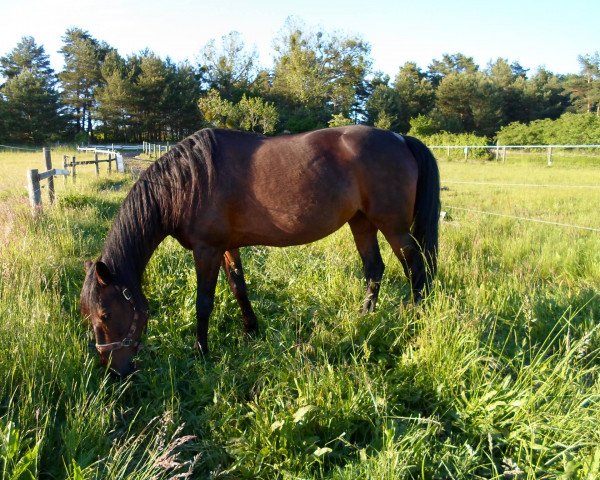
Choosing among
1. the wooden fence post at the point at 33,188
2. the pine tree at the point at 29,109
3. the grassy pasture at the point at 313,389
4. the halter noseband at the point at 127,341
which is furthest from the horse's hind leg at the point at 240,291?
the pine tree at the point at 29,109

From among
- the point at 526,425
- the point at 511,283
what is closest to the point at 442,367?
the point at 526,425

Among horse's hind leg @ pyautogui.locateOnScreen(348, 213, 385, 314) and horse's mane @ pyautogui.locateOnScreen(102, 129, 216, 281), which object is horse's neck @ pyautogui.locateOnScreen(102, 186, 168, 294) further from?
horse's hind leg @ pyautogui.locateOnScreen(348, 213, 385, 314)

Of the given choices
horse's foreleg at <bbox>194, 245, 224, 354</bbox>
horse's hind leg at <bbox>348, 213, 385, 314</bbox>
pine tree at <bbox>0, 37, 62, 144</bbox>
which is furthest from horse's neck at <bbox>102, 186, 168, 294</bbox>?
pine tree at <bbox>0, 37, 62, 144</bbox>

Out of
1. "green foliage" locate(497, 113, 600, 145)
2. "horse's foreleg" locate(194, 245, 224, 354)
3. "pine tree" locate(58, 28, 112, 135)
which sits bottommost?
"horse's foreleg" locate(194, 245, 224, 354)

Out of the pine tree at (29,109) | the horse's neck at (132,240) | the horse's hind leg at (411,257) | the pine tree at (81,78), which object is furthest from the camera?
the pine tree at (81,78)

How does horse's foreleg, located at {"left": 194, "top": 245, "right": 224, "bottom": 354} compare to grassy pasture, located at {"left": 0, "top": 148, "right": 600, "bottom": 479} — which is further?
horse's foreleg, located at {"left": 194, "top": 245, "right": 224, "bottom": 354}

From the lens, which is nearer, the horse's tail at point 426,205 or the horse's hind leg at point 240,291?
the horse's hind leg at point 240,291

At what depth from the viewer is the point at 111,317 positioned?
2.60m

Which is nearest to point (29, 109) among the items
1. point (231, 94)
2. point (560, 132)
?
point (231, 94)

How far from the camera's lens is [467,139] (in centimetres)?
3078

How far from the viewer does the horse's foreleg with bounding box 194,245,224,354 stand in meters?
3.07

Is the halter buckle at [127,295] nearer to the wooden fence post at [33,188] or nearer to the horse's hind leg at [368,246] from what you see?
the horse's hind leg at [368,246]

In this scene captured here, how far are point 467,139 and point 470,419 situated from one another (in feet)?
106

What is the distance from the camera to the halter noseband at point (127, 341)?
2582 millimetres
